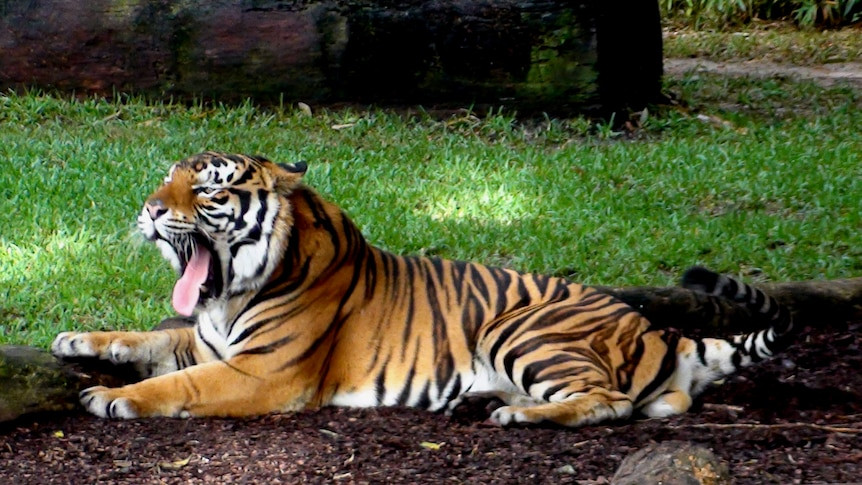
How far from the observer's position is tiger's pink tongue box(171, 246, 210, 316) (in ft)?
14.1

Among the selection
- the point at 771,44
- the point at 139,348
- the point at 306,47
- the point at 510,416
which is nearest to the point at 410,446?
the point at 510,416

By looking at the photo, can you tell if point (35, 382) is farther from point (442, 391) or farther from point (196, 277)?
point (442, 391)

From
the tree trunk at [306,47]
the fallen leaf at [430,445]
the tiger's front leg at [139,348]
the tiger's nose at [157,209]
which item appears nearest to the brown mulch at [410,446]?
the fallen leaf at [430,445]

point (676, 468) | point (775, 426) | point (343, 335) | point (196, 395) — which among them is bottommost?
point (775, 426)

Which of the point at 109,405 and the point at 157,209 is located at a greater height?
the point at 157,209

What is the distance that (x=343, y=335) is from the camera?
14.7 feet

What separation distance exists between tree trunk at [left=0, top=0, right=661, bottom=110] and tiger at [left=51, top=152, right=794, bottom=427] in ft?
16.3

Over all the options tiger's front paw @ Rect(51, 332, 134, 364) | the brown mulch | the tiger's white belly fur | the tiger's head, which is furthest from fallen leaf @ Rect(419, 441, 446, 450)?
tiger's front paw @ Rect(51, 332, 134, 364)

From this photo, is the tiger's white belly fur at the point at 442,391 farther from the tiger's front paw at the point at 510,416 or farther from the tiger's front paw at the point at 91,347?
the tiger's front paw at the point at 91,347

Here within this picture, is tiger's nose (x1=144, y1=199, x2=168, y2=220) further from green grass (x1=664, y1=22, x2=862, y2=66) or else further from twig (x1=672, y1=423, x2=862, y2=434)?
green grass (x1=664, y1=22, x2=862, y2=66)

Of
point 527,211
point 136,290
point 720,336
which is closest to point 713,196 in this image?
point 527,211

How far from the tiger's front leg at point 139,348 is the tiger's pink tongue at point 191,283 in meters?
0.27

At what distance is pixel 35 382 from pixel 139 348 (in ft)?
1.58

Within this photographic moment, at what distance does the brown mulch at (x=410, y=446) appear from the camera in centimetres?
365
